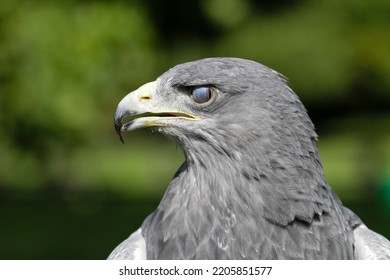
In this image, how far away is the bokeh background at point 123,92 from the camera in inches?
460

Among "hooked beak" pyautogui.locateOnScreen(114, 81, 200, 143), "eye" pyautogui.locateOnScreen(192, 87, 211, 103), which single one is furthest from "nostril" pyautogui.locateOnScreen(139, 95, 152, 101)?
"eye" pyautogui.locateOnScreen(192, 87, 211, 103)

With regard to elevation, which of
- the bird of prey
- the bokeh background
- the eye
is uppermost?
the bokeh background

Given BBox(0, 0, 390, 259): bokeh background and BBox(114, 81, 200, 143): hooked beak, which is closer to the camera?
BBox(114, 81, 200, 143): hooked beak

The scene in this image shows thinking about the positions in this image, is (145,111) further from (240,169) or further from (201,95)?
(240,169)

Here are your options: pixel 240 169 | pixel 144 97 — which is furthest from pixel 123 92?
pixel 240 169

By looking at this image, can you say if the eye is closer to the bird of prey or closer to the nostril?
the bird of prey

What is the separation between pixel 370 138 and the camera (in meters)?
21.7

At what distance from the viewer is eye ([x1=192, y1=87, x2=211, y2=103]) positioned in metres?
3.94

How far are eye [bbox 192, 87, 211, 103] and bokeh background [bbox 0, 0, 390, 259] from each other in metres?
7.40

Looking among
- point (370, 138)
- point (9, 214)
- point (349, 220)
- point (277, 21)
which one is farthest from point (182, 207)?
point (277, 21)

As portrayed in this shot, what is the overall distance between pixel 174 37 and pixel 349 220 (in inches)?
755

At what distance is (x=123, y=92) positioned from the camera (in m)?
19.5

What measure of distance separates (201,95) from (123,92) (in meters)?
15.6

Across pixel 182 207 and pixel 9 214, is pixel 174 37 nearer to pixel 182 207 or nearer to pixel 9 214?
pixel 9 214
